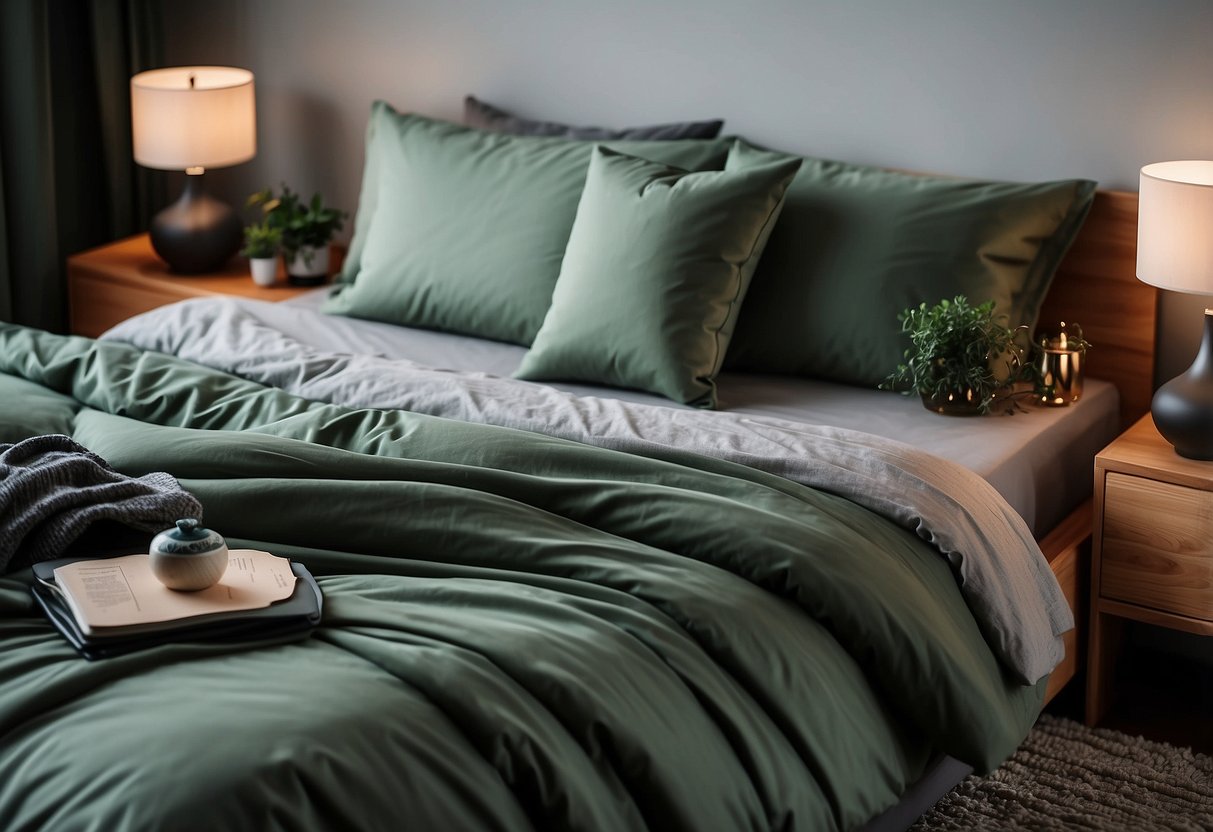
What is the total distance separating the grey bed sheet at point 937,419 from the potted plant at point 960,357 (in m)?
0.04

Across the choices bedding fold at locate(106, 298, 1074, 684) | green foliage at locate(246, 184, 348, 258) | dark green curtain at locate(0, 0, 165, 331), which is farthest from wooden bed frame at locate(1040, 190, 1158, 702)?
dark green curtain at locate(0, 0, 165, 331)

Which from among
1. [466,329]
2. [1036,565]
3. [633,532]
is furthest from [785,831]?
[466,329]

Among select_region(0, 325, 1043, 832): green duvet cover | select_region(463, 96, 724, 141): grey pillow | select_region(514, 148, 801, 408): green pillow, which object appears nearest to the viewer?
select_region(0, 325, 1043, 832): green duvet cover

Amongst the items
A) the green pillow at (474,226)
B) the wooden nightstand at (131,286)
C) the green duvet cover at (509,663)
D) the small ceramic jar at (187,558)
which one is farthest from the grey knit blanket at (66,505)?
the wooden nightstand at (131,286)

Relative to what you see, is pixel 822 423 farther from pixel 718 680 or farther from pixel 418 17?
pixel 418 17

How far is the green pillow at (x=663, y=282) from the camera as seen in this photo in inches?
104

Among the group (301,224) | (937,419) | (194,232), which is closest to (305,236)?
(301,224)

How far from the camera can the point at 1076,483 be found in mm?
2689

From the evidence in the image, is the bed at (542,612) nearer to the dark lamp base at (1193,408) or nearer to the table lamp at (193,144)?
the dark lamp base at (1193,408)

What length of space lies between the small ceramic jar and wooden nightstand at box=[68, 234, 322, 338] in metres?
1.91

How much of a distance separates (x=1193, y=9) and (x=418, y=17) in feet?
6.14

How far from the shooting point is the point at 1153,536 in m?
2.44

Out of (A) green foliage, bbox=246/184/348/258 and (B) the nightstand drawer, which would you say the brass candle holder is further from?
(A) green foliage, bbox=246/184/348/258

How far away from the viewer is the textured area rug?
2314mm
